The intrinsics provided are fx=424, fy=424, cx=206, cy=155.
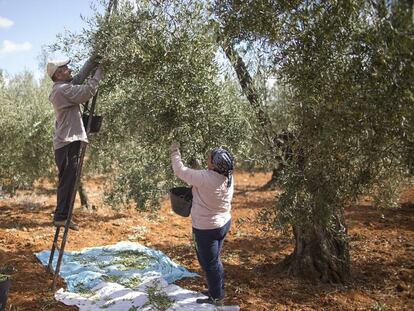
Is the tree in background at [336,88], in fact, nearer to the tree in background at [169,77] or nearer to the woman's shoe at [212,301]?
the tree in background at [169,77]

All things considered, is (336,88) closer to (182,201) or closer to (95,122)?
(182,201)

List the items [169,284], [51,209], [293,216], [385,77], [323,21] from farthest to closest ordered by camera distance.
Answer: [51,209] < [169,284] < [293,216] < [323,21] < [385,77]

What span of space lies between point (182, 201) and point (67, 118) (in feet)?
6.93

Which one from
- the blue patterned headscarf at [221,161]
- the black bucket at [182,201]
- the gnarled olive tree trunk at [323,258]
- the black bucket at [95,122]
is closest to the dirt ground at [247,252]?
the gnarled olive tree trunk at [323,258]

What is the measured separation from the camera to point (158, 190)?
7.43m

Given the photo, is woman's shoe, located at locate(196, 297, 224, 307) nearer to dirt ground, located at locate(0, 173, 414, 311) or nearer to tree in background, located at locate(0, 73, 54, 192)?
dirt ground, located at locate(0, 173, 414, 311)

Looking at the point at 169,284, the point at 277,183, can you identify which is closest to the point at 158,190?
the point at 169,284

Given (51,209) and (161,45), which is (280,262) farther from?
(51,209)

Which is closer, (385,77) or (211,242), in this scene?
(385,77)

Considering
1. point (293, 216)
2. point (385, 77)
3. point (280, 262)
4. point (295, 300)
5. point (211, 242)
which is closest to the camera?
point (385, 77)

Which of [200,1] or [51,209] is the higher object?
[200,1]

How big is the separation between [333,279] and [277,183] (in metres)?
2.70

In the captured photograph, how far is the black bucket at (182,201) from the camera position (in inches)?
238

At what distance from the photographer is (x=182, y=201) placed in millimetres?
6051
